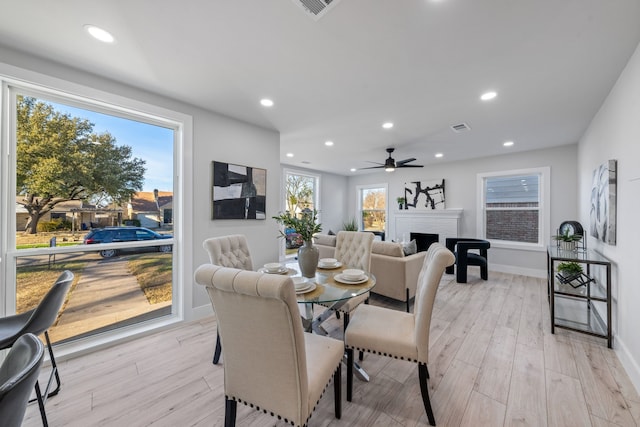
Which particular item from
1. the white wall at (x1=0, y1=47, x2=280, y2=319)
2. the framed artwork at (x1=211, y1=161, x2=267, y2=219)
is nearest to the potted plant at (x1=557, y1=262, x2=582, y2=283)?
the white wall at (x1=0, y1=47, x2=280, y2=319)

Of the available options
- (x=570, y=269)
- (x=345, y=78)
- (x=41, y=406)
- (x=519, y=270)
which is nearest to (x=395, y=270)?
(x=570, y=269)

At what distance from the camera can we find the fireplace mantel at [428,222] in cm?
586

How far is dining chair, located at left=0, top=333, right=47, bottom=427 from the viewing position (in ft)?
1.98

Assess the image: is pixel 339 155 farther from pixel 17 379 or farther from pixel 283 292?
pixel 17 379

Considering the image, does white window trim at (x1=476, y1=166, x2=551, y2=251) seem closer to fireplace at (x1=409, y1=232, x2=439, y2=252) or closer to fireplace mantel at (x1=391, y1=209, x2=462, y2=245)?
fireplace mantel at (x1=391, y1=209, x2=462, y2=245)

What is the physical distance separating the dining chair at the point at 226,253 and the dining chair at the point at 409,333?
125 cm

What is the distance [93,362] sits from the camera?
2.18 meters

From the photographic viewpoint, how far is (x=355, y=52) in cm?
197

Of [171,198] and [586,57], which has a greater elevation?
[586,57]

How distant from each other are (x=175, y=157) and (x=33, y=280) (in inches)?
64.6

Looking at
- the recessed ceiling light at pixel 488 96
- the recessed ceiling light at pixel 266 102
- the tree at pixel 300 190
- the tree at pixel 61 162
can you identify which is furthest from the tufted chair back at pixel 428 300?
the tree at pixel 300 190

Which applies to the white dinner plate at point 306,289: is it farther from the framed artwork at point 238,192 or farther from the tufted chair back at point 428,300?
the framed artwork at point 238,192

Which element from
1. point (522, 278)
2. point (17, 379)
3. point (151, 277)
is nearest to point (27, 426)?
point (151, 277)

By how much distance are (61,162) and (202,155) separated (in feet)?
3.99
